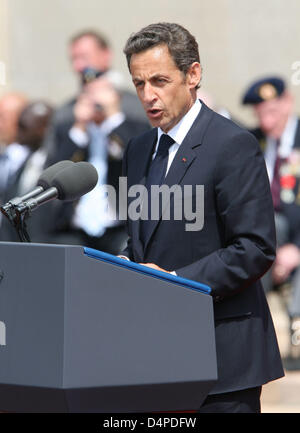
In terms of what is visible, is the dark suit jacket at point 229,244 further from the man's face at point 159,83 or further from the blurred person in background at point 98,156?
the blurred person in background at point 98,156

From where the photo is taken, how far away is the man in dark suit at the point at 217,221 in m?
2.91

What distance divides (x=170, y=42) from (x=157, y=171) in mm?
403

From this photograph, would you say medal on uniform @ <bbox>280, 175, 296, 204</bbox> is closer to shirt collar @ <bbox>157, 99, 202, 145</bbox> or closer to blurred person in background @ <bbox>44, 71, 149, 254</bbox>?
blurred person in background @ <bbox>44, 71, 149, 254</bbox>

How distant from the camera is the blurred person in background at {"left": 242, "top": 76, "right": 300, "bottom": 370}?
5.82 meters

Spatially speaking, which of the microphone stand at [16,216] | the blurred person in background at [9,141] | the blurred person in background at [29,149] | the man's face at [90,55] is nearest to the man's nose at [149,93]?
the microphone stand at [16,216]

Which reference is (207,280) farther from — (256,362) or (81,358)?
(81,358)

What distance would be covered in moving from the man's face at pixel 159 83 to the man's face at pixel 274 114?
3.04 metres

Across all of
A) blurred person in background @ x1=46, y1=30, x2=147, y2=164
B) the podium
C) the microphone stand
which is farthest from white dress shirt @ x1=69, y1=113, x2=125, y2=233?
the podium

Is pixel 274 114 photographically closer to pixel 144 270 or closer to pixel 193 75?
pixel 193 75

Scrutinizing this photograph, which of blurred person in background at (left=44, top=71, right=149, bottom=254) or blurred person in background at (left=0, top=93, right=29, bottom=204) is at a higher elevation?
blurred person in background at (left=0, top=93, right=29, bottom=204)

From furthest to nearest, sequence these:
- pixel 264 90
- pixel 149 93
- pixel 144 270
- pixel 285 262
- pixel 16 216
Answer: pixel 264 90
pixel 285 262
pixel 149 93
pixel 16 216
pixel 144 270

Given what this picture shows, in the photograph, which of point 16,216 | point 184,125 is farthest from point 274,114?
point 16,216

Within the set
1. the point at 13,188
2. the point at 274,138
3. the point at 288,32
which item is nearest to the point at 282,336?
the point at 274,138

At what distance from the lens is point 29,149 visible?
22.7ft
